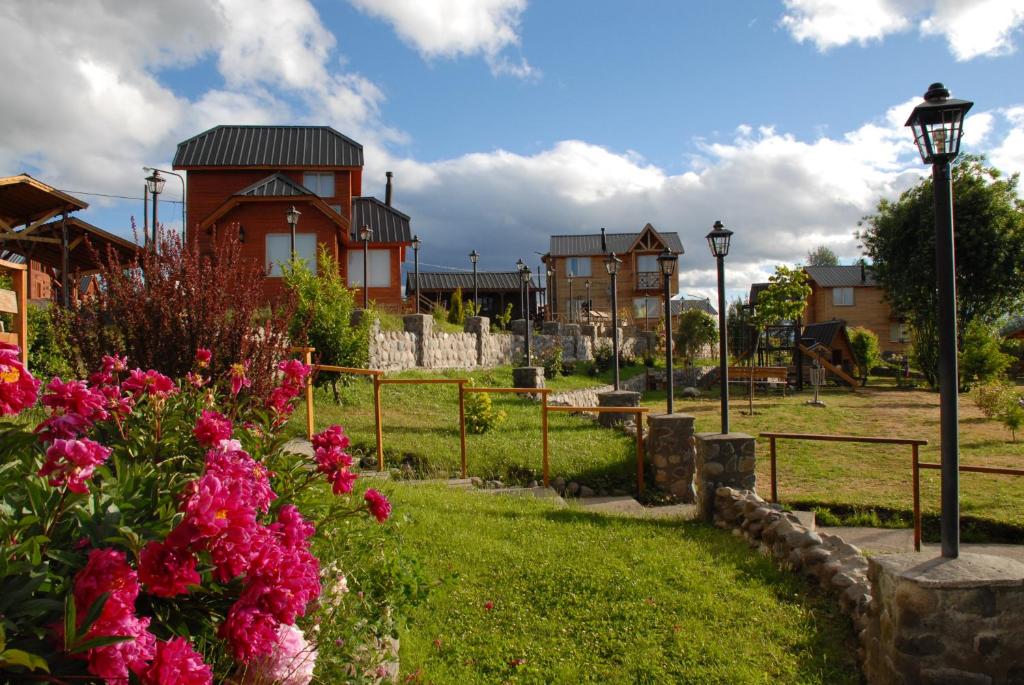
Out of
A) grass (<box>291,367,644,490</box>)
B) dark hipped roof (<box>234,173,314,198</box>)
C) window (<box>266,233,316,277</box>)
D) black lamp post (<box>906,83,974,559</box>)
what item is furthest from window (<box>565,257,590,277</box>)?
black lamp post (<box>906,83,974,559</box>)

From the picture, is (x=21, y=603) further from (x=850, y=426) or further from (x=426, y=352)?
(x=850, y=426)

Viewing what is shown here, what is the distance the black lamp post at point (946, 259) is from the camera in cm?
449

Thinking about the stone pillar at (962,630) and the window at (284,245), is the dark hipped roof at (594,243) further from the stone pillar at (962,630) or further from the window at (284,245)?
the stone pillar at (962,630)

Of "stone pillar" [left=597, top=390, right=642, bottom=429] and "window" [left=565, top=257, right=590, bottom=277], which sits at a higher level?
"window" [left=565, top=257, right=590, bottom=277]

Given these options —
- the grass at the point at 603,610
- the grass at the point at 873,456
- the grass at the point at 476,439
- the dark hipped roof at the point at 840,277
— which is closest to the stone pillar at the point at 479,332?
the grass at the point at 873,456

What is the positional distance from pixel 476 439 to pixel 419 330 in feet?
25.5

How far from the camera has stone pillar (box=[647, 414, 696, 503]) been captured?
9.34 meters

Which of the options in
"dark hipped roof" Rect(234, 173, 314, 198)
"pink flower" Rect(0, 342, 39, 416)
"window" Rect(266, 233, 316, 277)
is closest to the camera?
"pink flower" Rect(0, 342, 39, 416)

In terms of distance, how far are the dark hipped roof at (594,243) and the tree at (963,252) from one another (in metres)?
19.3

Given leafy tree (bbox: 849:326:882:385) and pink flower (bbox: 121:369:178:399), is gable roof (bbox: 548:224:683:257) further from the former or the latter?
pink flower (bbox: 121:369:178:399)

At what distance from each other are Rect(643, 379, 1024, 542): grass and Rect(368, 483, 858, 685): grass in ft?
13.9

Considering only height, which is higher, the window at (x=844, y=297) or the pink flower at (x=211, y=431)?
the window at (x=844, y=297)

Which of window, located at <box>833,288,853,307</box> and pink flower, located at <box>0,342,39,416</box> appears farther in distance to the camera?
window, located at <box>833,288,853,307</box>

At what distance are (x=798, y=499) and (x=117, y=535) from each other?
30.8ft
